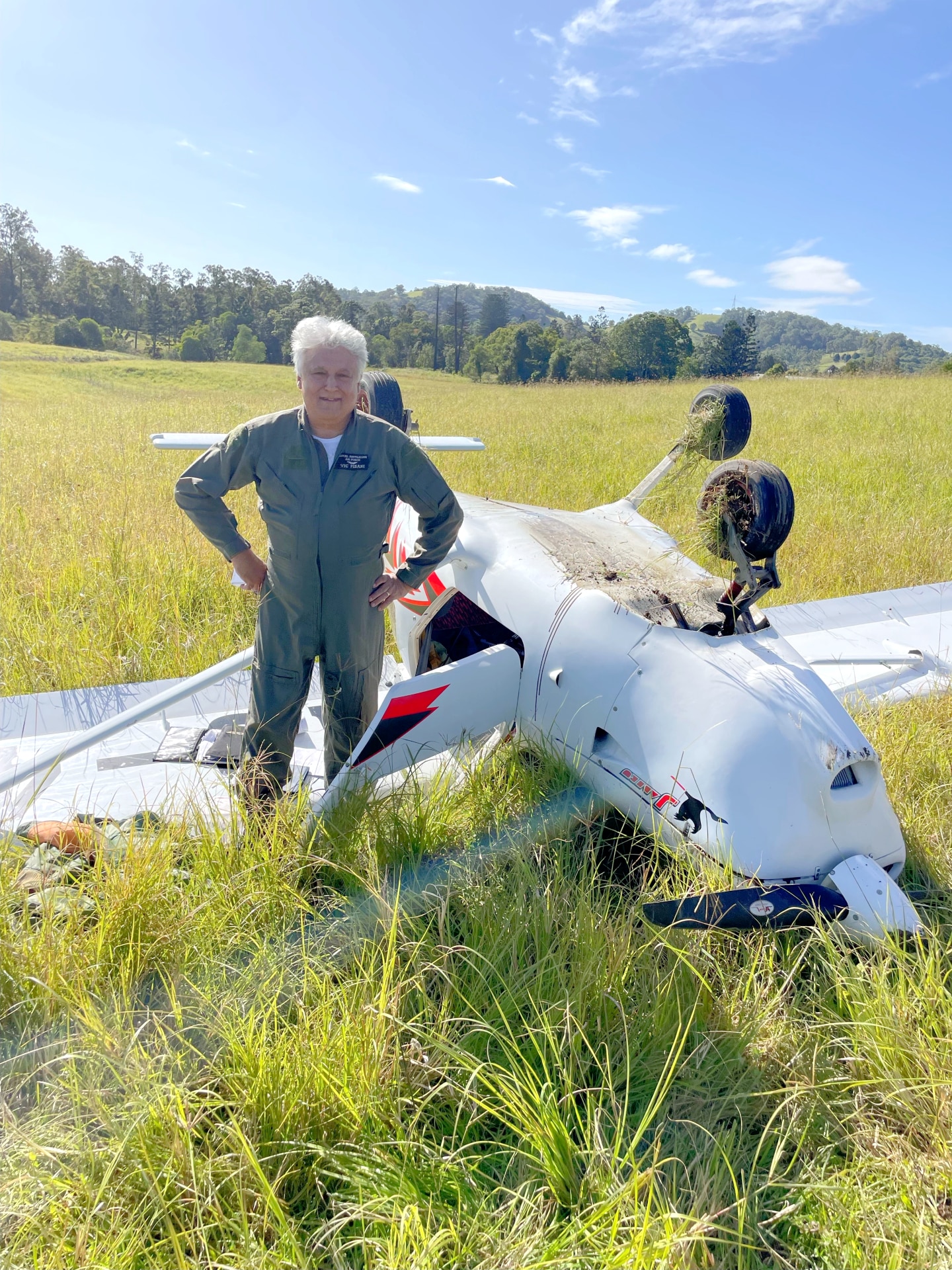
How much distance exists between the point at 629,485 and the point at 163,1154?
1074 centimetres

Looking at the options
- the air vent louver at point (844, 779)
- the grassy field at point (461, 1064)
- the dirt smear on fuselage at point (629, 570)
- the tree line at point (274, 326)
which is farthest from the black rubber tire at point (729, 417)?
the tree line at point (274, 326)

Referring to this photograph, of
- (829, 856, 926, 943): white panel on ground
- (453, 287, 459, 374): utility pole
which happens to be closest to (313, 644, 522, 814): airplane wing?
(829, 856, 926, 943): white panel on ground

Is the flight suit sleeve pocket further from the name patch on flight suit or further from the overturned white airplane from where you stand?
the overturned white airplane

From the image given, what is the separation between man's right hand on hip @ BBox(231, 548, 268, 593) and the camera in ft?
11.5

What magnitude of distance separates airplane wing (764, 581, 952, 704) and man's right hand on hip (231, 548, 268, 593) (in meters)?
3.11

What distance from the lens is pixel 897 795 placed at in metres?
3.70

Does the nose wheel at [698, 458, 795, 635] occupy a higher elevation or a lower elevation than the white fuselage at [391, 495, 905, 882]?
higher

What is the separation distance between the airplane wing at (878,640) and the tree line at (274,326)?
128ft

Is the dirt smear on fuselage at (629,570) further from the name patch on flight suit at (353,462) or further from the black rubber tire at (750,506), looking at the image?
the name patch on flight suit at (353,462)

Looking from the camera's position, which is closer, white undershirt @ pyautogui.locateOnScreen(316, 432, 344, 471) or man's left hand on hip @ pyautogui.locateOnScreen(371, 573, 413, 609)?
white undershirt @ pyautogui.locateOnScreen(316, 432, 344, 471)

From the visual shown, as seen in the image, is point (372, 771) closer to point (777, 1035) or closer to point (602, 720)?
point (602, 720)

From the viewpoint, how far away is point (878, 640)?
20.7 feet

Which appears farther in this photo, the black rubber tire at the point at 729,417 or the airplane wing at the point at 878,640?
the airplane wing at the point at 878,640

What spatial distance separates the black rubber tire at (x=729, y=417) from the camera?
438 centimetres
